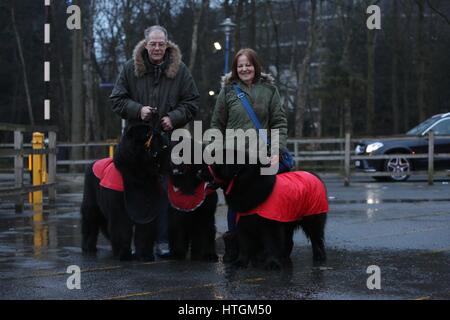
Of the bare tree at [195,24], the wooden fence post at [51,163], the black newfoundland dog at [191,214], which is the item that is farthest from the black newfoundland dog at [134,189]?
the bare tree at [195,24]

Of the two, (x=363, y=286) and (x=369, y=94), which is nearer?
(x=363, y=286)

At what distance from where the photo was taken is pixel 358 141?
20.2 meters

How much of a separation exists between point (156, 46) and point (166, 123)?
29.6 inches

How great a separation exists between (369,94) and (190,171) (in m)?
30.3

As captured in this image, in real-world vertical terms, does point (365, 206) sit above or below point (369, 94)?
below

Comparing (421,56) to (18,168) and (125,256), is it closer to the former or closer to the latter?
(18,168)

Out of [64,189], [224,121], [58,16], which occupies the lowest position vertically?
[64,189]

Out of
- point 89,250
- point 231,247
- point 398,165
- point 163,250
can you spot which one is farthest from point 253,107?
point 398,165

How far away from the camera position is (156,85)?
7336mm

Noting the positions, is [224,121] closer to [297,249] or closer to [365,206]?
[297,249]

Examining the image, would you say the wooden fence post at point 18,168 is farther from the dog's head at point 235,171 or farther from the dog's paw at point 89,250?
the dog's head at point 235,171

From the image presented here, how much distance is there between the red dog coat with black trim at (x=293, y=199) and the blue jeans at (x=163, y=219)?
2.84ft

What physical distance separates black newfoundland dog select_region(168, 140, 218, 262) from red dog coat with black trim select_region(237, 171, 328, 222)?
1.77 feet
